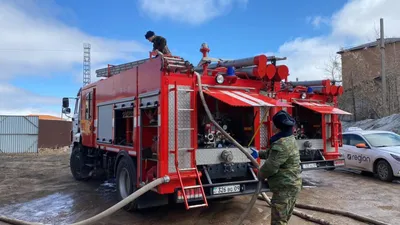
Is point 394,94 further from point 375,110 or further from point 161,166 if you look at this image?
point 161,166

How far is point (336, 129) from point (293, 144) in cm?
497

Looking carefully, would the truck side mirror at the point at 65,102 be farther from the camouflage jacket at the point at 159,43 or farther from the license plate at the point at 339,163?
the license plate at the point at 339,163

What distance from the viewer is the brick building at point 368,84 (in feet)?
82.8

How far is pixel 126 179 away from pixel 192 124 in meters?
2.06

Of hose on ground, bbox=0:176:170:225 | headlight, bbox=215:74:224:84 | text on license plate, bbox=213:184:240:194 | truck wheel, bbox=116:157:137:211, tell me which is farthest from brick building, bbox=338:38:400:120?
hose on ground, bbox=0:176:170:225

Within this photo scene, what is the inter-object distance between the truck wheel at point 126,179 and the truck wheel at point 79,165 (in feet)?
12.6

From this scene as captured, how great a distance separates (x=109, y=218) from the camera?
6477mm

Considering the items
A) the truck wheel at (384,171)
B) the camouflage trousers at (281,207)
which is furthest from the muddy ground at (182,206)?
the camouflage trousers at (281,207)

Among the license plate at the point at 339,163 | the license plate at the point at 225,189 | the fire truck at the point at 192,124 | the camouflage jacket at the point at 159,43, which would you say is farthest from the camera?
the license plate at the point at 339,163

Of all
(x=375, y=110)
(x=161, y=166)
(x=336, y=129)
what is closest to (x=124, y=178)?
(x=161, y=166)

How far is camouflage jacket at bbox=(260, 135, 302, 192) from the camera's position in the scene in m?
4.24

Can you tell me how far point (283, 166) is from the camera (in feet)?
14.3

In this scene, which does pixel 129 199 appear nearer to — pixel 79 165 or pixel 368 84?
pixel 79 165

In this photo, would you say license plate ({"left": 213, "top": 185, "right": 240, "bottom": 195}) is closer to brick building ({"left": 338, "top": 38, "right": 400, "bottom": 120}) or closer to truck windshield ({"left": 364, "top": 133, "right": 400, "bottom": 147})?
truck windshield ({"left": 364, "top": 133, "right": 400, "bottom": 147})
